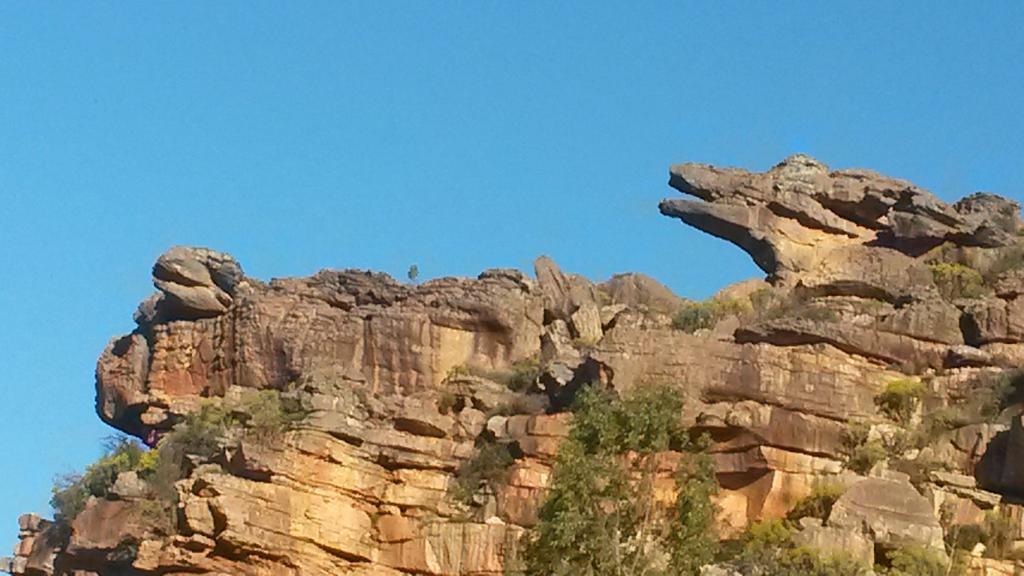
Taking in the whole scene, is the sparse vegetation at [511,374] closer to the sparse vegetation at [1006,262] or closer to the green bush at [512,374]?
the green bush at [512,374]

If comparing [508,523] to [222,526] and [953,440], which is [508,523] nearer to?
[222,526]

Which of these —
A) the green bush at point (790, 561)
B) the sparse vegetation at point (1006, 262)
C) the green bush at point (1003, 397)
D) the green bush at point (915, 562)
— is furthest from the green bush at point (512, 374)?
the green bush at point (915, 562)

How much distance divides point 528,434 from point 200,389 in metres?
10.7

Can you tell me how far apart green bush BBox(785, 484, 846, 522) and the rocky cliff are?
0.45 meters

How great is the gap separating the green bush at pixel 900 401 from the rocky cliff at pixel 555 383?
0.17 feet

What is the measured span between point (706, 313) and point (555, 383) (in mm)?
6569

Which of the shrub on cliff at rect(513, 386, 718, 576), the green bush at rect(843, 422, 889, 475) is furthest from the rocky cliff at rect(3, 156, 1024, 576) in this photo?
the shrub on cliff at rect(513, 386, 718, 576)

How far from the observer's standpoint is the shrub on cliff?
4331cm

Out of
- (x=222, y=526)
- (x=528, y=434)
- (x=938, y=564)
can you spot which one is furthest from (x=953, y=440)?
(x=222, y=526)

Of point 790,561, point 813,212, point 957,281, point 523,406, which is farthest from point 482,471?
point 813,212

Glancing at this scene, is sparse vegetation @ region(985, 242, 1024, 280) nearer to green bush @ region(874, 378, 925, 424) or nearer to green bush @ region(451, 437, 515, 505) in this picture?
green bush @ region(874, 378, 925, 424)

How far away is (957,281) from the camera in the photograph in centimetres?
5669

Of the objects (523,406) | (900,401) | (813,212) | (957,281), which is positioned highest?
(813,212)

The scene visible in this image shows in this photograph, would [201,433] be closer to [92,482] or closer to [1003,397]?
[92,482]
